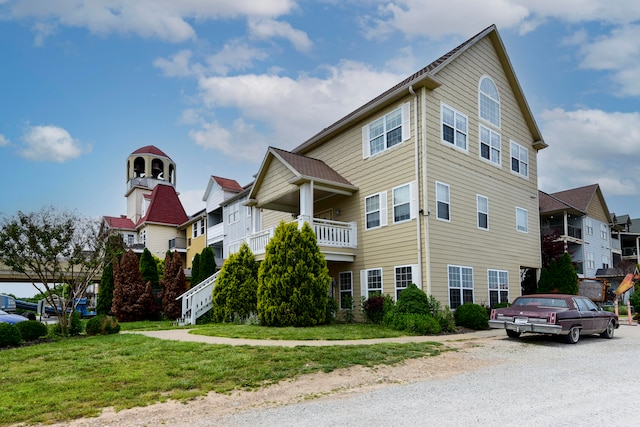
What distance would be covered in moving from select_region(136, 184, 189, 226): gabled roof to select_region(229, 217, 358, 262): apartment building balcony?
86.5 feet

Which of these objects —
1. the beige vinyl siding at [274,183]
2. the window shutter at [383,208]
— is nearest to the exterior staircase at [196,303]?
the beige vinyl siding at [274,183]

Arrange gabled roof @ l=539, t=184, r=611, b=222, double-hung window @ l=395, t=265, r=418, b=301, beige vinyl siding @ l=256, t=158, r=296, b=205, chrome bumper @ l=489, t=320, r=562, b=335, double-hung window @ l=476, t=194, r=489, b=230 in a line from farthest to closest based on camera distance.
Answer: gabled roof @ l=539, t=184, r=611, b=222 < double-hung window @ l=476, t=194, r=489, b=230 < beige vinyl siding @ l=256, t=158, r=296, b=205 < double-hung window @ l=395, t=265, r=418, b=301 < chrome bumper @ l=489, t=320, r=562, b=335

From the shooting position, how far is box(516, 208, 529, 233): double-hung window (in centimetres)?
2259

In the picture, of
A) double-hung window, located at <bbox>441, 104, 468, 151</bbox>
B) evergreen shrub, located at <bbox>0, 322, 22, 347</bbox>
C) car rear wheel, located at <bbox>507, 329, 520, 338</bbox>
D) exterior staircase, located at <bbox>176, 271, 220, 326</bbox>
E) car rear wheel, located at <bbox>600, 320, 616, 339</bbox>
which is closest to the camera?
evergreen shrub, located at <bbox>0, 322, 22, 347</bbox>

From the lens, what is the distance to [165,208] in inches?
1784

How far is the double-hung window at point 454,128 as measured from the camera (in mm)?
18500

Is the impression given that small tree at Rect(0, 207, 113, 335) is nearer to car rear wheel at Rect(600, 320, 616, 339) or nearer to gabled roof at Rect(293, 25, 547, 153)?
gabled roof at Rect(293, 25, 547, 153)

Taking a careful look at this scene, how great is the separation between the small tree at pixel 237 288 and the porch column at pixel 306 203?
11.7ft

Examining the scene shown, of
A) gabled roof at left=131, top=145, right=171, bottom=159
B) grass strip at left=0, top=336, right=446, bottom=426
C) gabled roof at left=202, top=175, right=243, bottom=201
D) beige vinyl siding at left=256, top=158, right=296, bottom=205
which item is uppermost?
gabled roof at left=131, top=145, right=171, bottom=159

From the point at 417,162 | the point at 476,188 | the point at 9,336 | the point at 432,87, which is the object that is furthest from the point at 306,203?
the point at 9,336

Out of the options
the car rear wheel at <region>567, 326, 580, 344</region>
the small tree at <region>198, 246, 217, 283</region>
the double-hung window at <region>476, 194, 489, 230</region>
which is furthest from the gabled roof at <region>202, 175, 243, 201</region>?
the car rear wheel at <region>567, 326, 580, 344</region>

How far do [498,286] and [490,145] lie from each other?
6.38 m

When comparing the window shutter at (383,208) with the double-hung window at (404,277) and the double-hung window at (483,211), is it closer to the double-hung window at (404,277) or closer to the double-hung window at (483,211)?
the double-hung window at (404,277)

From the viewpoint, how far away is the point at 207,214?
38.0 meters
